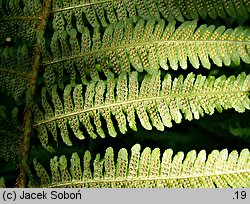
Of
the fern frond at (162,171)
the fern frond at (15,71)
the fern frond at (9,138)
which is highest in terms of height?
the fern frond at (15,71)

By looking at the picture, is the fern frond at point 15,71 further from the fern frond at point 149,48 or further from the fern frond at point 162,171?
the fern frond at point 162,171

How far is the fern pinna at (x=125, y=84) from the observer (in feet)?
5.48

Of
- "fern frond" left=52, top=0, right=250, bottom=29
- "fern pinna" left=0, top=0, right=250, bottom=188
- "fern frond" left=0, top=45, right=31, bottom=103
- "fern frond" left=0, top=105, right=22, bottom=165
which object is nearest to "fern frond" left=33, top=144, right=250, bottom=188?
"fern pinna" left=0, top=0, right=250, bottom=188

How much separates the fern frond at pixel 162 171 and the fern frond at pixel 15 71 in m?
0.31

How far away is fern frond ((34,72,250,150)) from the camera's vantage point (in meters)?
1.68

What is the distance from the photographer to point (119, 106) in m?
1.74

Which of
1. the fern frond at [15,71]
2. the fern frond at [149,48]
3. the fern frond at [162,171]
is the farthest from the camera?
the fern frond at [15,71]

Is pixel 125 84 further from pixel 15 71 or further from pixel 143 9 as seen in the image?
pixel 15 71

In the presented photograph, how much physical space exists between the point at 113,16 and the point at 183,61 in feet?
1.09

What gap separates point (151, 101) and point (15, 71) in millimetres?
556

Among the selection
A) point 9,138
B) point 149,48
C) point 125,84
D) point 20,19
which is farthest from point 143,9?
point 9,138

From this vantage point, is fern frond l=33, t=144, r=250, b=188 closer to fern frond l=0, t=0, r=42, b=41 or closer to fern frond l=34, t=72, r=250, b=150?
fern frond l=34, t=72, r=250, b=150

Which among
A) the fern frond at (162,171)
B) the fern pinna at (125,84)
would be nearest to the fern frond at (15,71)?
the fern pinna at (125,84)

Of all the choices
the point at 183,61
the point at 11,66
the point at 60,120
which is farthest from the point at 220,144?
the point at 11,66
